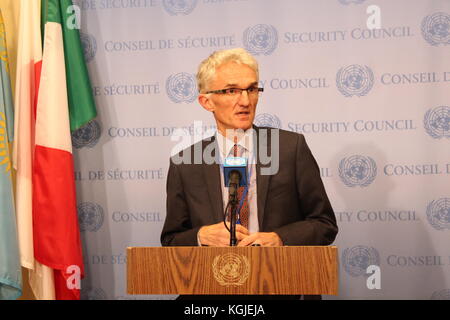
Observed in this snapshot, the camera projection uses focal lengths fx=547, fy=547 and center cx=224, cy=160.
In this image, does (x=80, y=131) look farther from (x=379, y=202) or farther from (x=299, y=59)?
(x=379, y=202)

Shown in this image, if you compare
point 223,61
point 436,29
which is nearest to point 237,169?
point 223,61

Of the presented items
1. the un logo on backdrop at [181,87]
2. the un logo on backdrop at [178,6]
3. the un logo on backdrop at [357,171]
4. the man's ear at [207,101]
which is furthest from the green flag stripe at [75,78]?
the un logo on backdrop at [357,171]

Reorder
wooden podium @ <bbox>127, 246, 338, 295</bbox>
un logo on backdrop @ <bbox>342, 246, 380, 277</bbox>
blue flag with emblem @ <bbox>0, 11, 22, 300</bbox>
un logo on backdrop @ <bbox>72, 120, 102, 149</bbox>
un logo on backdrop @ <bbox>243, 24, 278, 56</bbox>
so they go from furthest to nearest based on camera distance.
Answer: un logo on backdrop @ <bbox>72, 120, 102, 149</bbox> < un logo on backdrop @ <bbox>243, 24, 278, 56</bbox> < un logo on backdrop @ <bbox>342, 246, 380, 277</bbox> < blue flag with emblem @ <bbox>0, 11, 22, 300</bbox> < wooden podium @ <bbox>127, 246, 338, 295</bbox>

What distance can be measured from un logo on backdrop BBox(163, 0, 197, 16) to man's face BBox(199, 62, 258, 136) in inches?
49.9

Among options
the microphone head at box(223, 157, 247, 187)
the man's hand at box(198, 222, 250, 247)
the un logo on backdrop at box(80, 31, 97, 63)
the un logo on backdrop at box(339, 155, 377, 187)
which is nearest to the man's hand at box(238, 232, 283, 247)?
the man's hand at box(198, 222, 250, 247)

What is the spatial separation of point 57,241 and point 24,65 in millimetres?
1296

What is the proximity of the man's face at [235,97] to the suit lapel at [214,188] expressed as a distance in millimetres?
279

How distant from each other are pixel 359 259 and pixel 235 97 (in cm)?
170

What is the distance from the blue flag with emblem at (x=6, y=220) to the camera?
3.71 meters

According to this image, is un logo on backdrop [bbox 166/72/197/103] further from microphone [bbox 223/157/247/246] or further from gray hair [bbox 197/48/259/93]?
microphone [bbox 223/157/247/246]

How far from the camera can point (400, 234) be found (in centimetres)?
405

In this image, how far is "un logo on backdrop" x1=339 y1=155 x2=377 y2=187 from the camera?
13.3ft

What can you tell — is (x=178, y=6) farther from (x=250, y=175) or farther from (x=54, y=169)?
(x=250, y=175)

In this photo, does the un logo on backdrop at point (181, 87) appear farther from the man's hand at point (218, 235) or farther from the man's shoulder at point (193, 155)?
the man's hand at point (218, 235)
